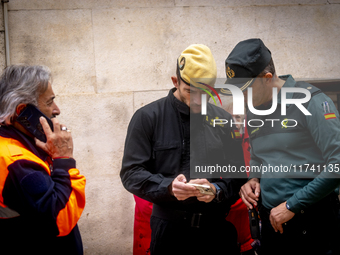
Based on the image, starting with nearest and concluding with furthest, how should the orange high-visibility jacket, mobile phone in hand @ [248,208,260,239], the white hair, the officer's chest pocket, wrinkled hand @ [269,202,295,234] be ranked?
1. the orange high-visibility jacket
2. the white hair
3. wrinkled hand @ [269,202,295,234]
4. the officer's chest pocket
5. mobile phone in hand @ [248,208,260,239]

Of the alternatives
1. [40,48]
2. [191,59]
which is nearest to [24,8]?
[40,48]

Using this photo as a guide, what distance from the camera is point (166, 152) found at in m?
2.08

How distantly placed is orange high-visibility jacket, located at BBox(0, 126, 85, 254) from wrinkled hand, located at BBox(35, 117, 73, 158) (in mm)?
40

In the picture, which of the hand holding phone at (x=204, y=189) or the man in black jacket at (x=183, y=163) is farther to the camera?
the man in black jacket at (x=183, y=163)

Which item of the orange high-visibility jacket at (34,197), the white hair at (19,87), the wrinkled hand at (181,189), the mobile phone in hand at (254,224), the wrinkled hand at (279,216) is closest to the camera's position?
the orange high-visibility jacket at (34,197)

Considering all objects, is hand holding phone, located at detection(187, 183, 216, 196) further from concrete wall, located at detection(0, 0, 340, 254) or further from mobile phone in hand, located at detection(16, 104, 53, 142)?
concrete wall, located at detection(0, 0, 340, 254)

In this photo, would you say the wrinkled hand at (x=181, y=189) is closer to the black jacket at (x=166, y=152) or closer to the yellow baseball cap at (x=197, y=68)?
the black jacket at (x=166, y=152)

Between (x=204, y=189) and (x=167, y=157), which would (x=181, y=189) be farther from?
(x=167, y=157)

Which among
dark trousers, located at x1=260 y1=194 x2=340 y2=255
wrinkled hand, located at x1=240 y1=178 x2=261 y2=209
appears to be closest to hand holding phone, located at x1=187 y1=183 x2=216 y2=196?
wrinkled hand, located at x1=240 y1=178 x2=261 y2=209

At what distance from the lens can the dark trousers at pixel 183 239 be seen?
201cm

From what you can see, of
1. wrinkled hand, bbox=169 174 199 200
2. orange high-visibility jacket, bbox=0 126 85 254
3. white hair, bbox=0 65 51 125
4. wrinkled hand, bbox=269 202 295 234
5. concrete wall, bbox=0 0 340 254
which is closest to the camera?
orange high-visibility jacket, bbox=0 126 85 254

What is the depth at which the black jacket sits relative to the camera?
6.51 ft

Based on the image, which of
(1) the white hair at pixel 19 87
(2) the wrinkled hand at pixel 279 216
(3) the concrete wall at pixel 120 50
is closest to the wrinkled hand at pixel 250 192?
(2) the wrinkled hand at pixel 279 216

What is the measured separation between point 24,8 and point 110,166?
6.76ft
